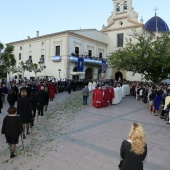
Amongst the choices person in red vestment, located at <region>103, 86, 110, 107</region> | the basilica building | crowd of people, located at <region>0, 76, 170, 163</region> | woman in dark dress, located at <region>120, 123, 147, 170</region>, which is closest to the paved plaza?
crowd of people, located at <region>0, 76, 170, 163</region>

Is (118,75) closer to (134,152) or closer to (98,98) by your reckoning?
(98,98)

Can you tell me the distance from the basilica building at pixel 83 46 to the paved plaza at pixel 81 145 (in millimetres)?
22611

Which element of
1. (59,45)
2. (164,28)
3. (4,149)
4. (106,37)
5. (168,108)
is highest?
(164,28)

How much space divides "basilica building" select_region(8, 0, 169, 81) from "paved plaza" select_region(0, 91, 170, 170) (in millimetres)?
22611

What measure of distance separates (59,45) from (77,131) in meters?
28.6

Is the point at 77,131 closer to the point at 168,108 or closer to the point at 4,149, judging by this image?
the point at 4,149

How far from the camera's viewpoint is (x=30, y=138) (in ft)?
25.8

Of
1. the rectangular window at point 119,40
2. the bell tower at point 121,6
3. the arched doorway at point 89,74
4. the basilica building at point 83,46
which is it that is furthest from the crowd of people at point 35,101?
the bell tower at point 121,6

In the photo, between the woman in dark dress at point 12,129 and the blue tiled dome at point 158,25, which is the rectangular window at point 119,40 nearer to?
the blue tiled dome at point 158,25

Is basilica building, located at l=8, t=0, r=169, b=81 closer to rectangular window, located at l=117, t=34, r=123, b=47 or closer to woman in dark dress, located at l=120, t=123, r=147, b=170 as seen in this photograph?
rectangular window, located at l=117, t=34, r=123, b=47

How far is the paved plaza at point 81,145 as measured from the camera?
18.8 feet

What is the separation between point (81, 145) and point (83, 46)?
31959 mm

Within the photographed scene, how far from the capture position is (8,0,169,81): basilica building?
35.3m

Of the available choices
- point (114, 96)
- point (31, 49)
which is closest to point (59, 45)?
point (31, 49)
